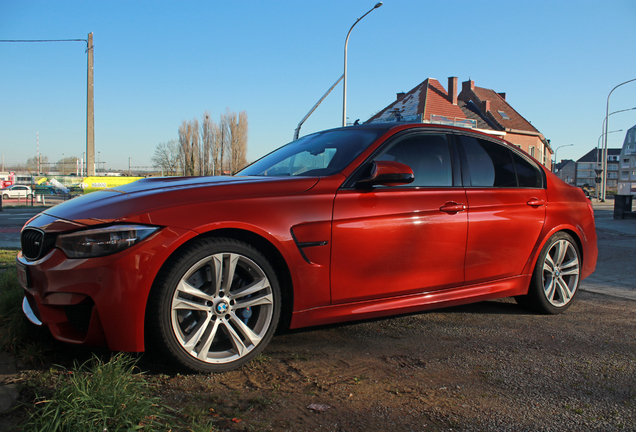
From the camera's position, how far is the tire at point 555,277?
4.16 meters

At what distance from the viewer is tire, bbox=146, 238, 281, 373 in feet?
8.34

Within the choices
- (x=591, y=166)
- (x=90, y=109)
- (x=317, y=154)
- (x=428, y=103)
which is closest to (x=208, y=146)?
(x=428, y=103)

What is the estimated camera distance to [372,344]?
330 cm

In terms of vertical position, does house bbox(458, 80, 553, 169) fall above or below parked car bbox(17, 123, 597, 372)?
above

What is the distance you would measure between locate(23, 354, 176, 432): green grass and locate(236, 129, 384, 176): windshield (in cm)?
174

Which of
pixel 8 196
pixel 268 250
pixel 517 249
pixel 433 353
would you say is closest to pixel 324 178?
pixel 268 250

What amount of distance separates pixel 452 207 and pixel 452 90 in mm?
47886

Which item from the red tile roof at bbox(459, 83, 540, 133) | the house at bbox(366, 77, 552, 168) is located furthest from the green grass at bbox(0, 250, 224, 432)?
the red tile roof at bbox(459, 83, 540, 133)

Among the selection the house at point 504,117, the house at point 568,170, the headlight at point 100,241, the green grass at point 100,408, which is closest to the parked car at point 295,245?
the headlight at point 100,241

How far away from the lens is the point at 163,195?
8.84 ft

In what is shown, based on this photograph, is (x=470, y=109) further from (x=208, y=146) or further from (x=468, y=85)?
(x=208, y=146)

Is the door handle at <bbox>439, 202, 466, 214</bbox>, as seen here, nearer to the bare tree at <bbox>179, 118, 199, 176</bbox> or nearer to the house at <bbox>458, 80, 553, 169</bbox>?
the house at <bbox>458, 80, 553, 169</bbox>

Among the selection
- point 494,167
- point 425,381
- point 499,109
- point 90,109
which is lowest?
point 425,381

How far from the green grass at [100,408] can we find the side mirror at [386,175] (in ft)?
5.74
